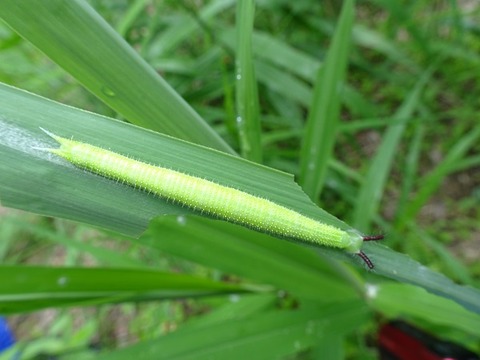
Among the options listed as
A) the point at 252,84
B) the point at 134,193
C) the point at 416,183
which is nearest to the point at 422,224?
the point at 416,183

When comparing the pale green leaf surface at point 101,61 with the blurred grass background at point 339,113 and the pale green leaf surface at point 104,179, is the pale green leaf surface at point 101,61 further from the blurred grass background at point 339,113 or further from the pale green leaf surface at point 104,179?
the blurred grass background at point 339,113

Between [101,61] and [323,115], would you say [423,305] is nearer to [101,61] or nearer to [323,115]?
[323,115]

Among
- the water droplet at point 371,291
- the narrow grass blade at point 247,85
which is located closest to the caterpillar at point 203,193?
the narrow grass blade at point 247,85

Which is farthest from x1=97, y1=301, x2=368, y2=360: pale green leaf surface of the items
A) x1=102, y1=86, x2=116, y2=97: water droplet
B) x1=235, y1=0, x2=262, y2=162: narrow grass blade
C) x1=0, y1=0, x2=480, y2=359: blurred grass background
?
x1=102, y1=86, x2=116, y2=97: water droplet

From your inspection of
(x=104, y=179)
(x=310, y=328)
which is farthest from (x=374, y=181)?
(x=104, y=179)

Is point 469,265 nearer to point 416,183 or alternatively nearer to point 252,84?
point 416,183

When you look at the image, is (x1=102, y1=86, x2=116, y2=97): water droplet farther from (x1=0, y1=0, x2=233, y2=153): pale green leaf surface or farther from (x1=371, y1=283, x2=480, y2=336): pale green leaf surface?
(x1=371, y1=283, x2=480, y2=336): pale green leaf surface
